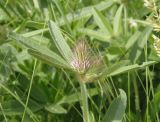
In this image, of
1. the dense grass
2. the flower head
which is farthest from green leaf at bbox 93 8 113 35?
the flower head

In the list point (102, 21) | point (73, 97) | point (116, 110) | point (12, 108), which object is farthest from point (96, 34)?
point (116, 110)

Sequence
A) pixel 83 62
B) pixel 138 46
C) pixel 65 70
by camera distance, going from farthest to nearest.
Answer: pixel 138 46
pixel 65 70
pixel 83 62

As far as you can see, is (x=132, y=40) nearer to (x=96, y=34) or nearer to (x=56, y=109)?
(x=96, y=34)

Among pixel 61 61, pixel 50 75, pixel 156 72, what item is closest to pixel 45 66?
pixel 50 75

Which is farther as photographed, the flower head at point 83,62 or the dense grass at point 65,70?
the dense grass at point 65,70

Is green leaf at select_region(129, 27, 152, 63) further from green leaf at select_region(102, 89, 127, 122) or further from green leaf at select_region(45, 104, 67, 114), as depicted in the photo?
green leaf at select_region(102, 89, 127, 122)

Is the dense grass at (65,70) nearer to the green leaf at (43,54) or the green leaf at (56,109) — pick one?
the green leaf at (56,109)

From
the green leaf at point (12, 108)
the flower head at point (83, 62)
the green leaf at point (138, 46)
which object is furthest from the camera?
the green leaf at point (138, 46)

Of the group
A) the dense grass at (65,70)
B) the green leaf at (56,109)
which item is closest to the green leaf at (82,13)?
the dense grass at (65,70)
